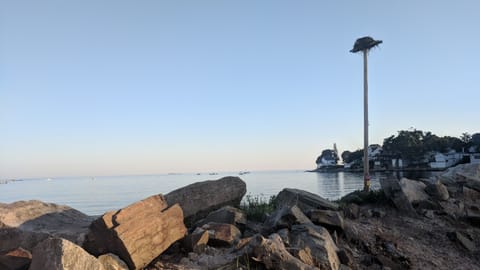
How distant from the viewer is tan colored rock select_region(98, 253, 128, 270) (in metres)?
5.04

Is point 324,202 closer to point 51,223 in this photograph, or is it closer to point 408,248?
point 408,248

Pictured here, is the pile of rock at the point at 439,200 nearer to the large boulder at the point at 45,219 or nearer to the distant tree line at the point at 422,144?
the large boulder at the point at 45,219

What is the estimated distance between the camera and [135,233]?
18.9ft

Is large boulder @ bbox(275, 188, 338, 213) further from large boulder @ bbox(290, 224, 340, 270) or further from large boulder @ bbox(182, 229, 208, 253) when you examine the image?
large boulder @ bbox(182, 229, 208, 253)

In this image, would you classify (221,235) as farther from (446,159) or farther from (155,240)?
(446,159)

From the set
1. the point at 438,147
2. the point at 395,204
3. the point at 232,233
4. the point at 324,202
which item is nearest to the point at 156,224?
the point at 232,233

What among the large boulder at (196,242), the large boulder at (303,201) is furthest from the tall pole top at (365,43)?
the large boulder at (196,242)

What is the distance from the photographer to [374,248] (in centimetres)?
812

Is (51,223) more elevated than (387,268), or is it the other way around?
(51,223)

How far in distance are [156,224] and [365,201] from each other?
873 centimetres

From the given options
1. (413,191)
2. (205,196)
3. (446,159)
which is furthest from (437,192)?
(446,159)

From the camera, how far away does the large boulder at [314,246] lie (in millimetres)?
6062

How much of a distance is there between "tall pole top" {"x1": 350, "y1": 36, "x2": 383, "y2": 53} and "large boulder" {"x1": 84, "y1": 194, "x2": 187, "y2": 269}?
16.8m

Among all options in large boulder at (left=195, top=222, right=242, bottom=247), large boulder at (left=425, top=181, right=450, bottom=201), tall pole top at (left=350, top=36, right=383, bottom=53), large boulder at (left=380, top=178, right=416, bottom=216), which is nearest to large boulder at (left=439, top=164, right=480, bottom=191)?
large boulder at (left=425, top=181, right=450, bottom=201)
